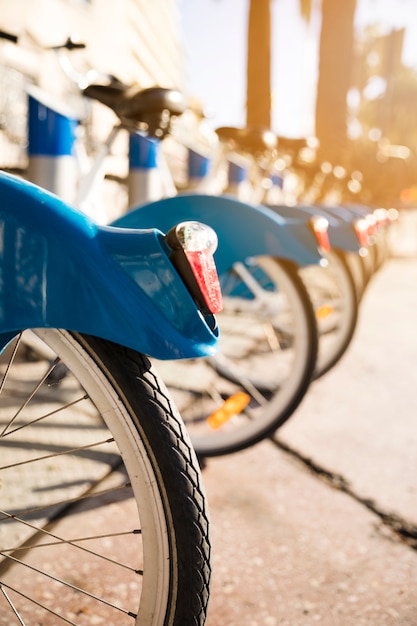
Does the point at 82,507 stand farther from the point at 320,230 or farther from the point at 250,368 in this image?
the point at 250,368

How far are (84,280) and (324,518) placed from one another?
1426 millimetres

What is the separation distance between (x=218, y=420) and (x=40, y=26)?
3.18 meters

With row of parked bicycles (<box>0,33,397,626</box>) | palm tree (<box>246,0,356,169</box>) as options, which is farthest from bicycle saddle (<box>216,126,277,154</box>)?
palm tree (<box>246,0,356,169</box>)

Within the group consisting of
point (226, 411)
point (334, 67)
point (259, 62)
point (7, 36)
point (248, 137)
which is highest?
point (334, 67)

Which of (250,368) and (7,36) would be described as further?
(250,368)

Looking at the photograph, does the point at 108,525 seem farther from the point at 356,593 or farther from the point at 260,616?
the point at 356,593

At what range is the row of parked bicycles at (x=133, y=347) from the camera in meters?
1.09

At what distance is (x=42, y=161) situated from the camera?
2893 millimetres

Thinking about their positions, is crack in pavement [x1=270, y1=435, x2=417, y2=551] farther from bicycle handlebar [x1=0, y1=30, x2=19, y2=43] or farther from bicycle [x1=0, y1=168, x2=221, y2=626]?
bicycle handlebar [x1=0, y1=30, x2=19, y2=43]

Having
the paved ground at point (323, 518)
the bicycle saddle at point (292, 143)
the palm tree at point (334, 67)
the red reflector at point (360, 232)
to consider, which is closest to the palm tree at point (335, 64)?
the palm tree at point (334, 67)

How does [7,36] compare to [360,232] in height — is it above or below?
above

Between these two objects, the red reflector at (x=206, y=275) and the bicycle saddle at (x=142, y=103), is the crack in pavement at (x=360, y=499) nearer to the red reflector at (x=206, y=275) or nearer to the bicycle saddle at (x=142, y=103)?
the red reflector at (x=206, y=275)

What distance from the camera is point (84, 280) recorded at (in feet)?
3.56

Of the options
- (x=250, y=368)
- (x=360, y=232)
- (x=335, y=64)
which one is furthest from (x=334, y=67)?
(x=250, y=368)
